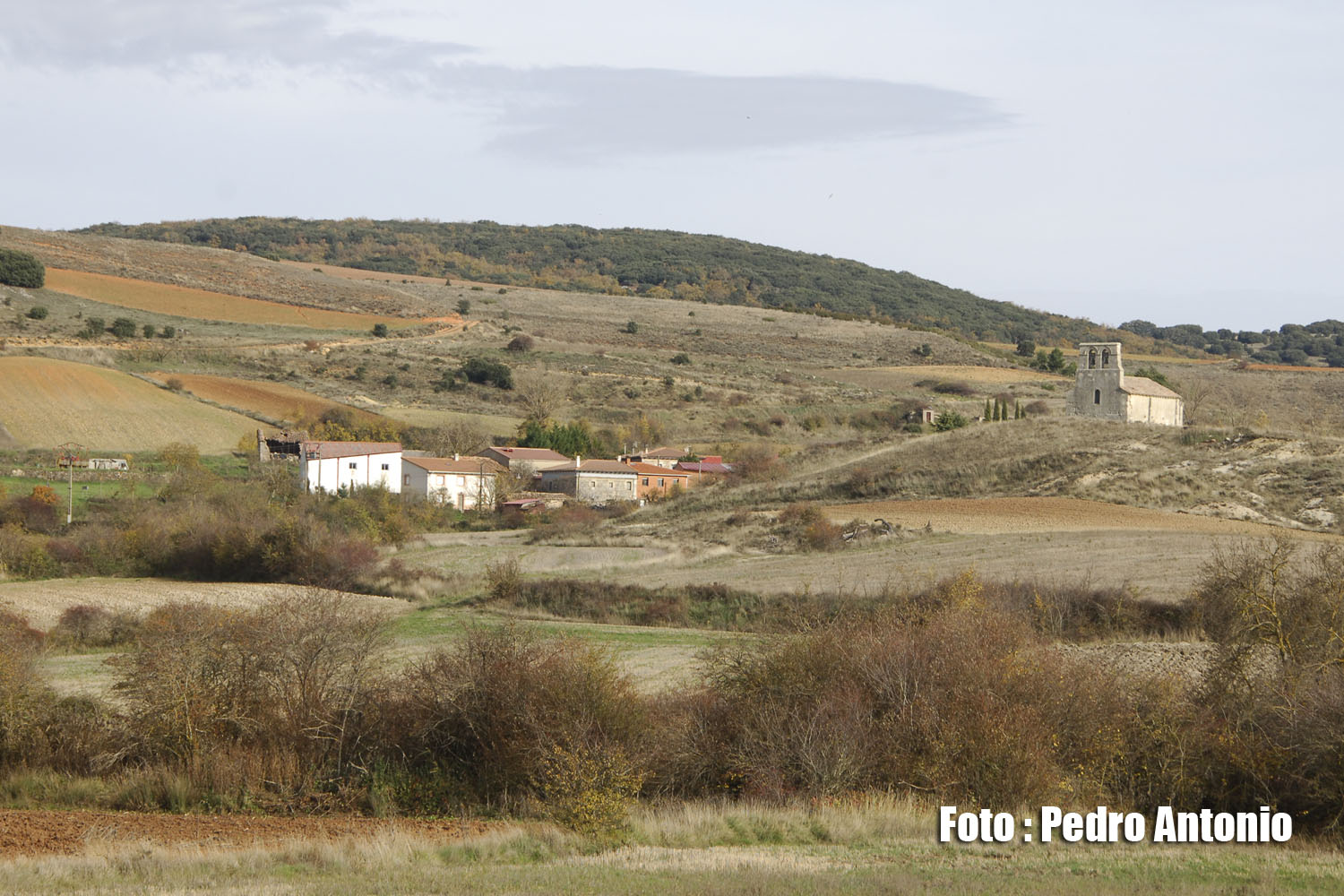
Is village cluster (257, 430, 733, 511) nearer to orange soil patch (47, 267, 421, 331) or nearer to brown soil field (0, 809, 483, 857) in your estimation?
orange soil patch (47, 267, 421, 331)

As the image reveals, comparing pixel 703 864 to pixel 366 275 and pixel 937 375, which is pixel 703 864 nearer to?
pixel 937 375

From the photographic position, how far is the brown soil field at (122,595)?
128 ft

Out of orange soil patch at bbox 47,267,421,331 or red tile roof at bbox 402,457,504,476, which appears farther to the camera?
orange soil patch at bbox 47,267,421,331

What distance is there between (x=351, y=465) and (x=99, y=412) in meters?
14.5

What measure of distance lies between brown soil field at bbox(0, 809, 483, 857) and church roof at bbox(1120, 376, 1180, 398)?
56.0 metres

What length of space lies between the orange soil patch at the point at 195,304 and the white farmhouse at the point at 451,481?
1669 inches

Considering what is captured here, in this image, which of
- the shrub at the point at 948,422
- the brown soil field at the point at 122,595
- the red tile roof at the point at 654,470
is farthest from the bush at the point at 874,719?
the shrub at the point at 948,422

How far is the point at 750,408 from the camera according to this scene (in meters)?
91.7

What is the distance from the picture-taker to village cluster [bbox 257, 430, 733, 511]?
214 ft

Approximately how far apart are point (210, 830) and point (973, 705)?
10.6m

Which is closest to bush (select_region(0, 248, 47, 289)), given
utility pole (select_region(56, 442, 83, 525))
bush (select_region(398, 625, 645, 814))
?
utility pole (select_region(56, 442, 83, 525))

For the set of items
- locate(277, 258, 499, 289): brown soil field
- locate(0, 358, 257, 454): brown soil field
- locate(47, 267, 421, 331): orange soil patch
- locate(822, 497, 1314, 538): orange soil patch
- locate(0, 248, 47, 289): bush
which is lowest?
locate(822, 497, 1314, 538): orange soil patch

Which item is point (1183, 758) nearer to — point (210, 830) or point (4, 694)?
point (210, 830)

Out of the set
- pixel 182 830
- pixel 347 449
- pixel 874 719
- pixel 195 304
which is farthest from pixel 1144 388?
pixel 195 304
